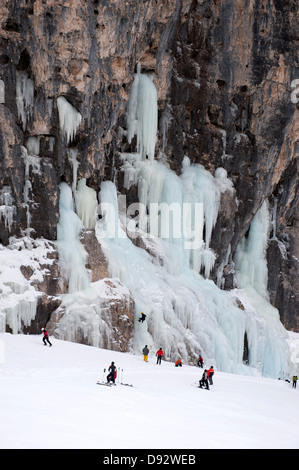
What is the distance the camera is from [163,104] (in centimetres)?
3372

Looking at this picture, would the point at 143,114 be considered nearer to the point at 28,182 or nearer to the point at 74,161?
the point at 74,161

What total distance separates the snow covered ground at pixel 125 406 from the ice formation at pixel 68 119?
8596 mm

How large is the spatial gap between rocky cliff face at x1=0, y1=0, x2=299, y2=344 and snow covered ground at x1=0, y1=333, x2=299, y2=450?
13.9 ft

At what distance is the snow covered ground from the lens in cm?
1159

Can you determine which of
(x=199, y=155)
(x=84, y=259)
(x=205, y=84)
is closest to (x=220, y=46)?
(x=205, y=84)

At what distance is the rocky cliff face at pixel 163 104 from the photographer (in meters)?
26.0

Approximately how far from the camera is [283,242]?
133 ft

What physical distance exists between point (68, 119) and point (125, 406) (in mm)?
15247

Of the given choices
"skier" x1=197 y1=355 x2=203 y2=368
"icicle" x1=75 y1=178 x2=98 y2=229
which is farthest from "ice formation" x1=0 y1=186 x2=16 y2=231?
"skier" x1=197 y1=355 x2=203 y2=368

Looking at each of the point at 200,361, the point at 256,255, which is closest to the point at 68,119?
the point at 200,361

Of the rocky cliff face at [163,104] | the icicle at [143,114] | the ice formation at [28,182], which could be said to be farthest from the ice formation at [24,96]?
the icicle at [143,114]

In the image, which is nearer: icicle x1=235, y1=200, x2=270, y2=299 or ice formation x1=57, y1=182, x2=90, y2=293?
ice formation x1=57, y1=182, x2=90, y2=293

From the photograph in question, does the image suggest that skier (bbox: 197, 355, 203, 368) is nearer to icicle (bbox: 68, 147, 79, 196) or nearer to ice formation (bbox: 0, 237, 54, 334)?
ice formation (bbox: 0, 237, 54, 334)
